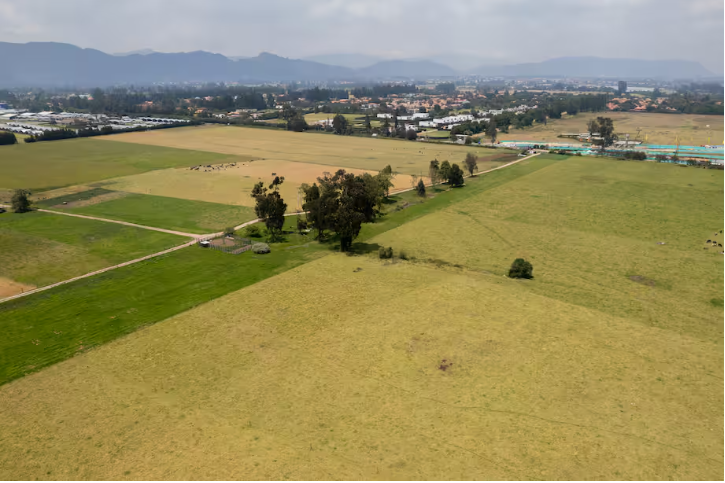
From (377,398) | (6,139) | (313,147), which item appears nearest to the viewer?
(377,398)

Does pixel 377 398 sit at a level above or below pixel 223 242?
below

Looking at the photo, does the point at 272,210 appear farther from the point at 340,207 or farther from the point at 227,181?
the point at 227,181

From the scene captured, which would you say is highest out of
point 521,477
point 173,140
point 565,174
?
point 173,140

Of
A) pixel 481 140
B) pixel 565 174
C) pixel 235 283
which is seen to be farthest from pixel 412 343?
pixel 481 140

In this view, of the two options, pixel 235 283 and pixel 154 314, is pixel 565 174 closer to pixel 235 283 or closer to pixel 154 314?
pixel 235 283

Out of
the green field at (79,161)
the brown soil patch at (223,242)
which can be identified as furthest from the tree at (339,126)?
the brown soil patch at (223,242)

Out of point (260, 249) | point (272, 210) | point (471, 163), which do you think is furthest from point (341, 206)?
point (471, 163)
